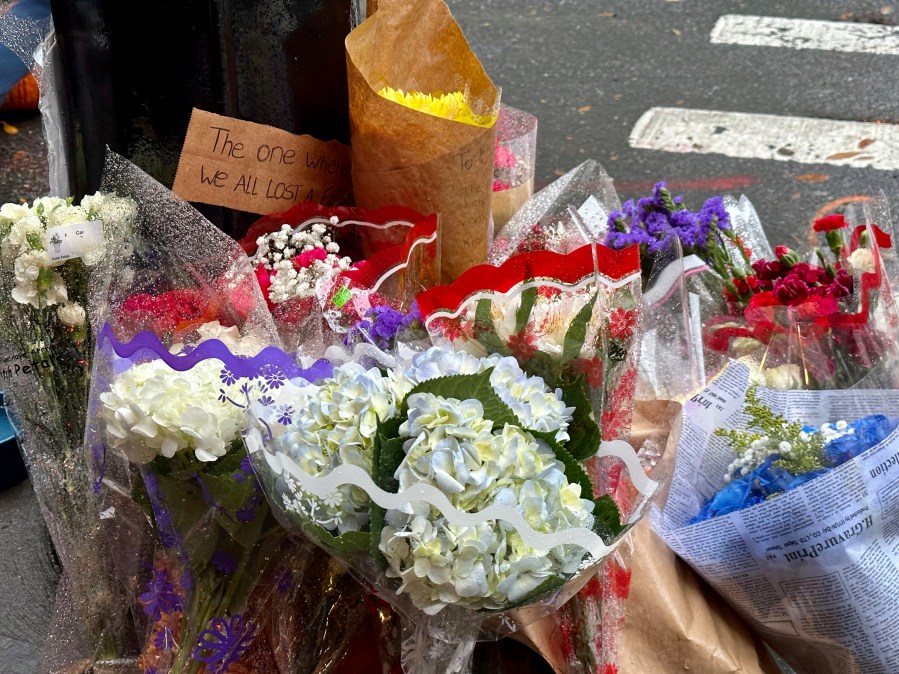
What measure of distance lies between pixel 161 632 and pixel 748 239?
1.68 metres

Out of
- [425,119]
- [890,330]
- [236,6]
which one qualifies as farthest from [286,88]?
[890,330]

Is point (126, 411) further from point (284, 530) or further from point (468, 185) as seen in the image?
point (468, 185)

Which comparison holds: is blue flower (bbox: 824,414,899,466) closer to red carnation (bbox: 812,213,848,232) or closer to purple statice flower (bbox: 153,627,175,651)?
red carnation (bbox: 812,213,848,232)

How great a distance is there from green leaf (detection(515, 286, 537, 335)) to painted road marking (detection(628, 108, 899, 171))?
11.9 feet

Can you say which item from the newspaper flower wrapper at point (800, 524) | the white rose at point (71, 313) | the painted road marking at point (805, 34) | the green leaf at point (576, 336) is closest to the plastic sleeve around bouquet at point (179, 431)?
the white rose at point (71, 313)

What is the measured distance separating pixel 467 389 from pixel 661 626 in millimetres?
610

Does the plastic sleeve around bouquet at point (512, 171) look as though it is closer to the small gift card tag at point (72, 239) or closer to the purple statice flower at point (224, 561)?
the small gift card tag at point (72, 239)

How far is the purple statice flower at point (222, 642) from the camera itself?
1.46 meters

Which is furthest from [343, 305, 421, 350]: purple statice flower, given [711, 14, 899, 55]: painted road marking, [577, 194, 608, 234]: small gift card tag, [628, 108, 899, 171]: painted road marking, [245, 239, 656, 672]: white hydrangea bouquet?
[711, 14, 899, 55]: painted road marking

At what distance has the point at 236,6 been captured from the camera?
1.88 metres

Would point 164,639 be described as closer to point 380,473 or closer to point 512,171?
point 380,473

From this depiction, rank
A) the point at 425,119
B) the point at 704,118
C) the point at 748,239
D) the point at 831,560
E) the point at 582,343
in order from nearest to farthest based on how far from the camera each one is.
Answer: the point at 582,343 < the point at 831,560 < the point at 425,119 < the point at 748,239 < the point at 704,118

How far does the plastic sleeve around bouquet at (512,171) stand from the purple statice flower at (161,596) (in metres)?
1.16

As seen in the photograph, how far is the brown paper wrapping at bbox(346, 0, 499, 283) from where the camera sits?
176 cm
